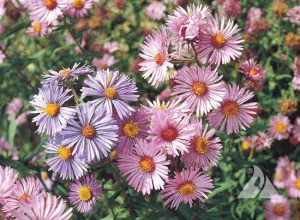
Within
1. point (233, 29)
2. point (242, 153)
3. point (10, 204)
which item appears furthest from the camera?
point (242, 153)

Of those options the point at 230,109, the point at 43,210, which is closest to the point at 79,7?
the point at 230,109

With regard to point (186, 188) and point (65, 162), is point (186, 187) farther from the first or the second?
point (65, 162)

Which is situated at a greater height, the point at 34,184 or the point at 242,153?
the point at 242,153

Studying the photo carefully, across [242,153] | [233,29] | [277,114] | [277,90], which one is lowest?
[233,29]

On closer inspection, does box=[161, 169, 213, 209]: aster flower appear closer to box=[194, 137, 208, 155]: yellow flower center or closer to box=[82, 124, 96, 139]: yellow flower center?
box=[194, 137, 208, 155]: yellow flower center

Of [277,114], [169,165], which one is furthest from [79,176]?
[277,114]

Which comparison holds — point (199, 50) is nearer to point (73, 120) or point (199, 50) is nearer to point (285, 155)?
point (73, 120)
